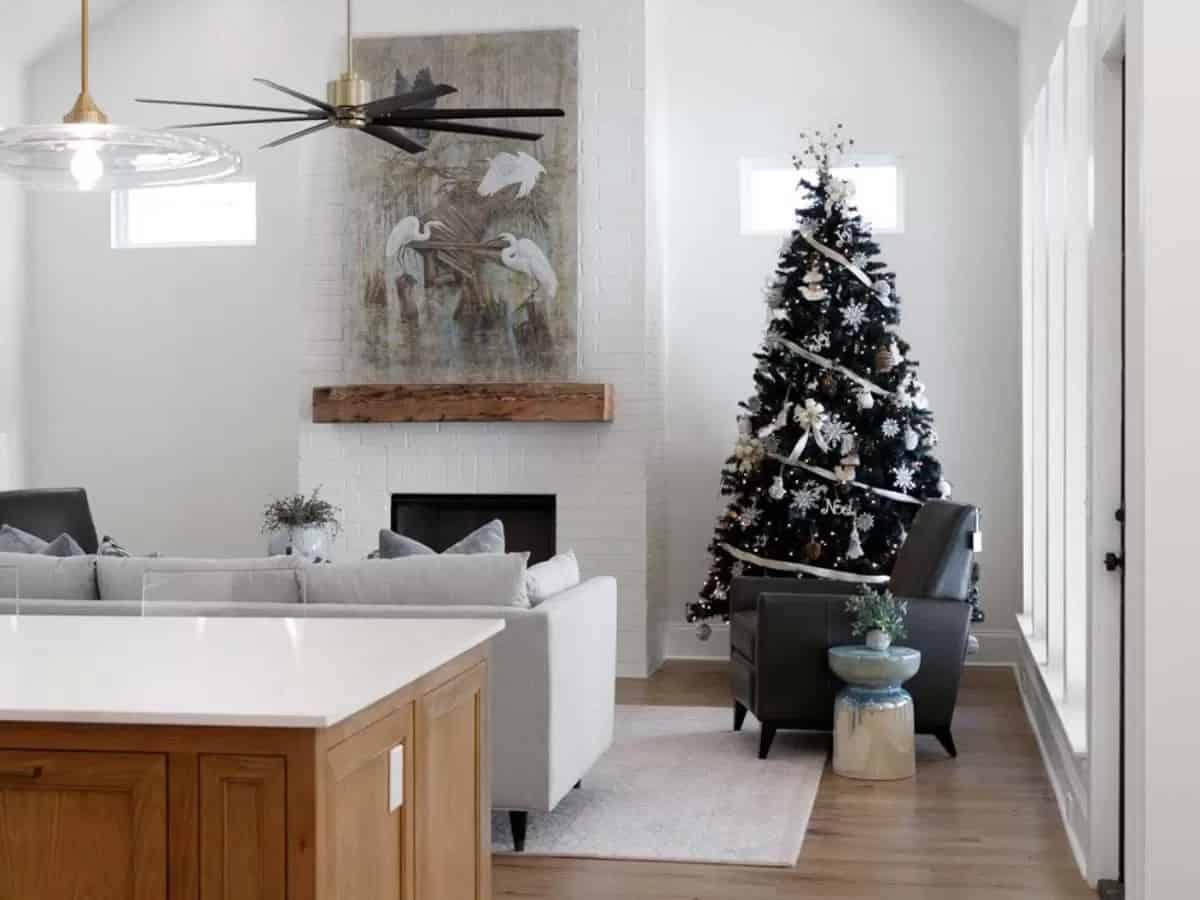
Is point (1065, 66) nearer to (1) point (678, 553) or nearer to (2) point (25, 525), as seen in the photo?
(1) point (678, 553)

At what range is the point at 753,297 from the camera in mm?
8992

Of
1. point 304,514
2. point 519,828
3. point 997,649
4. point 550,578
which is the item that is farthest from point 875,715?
point 304,514

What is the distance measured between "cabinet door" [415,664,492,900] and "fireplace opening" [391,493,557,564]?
5.17 meters

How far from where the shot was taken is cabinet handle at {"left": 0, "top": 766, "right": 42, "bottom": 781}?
2.50m

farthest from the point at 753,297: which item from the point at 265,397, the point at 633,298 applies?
the point at 265,397

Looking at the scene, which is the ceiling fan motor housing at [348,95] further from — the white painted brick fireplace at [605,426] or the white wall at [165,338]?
the white wall at [165,338]

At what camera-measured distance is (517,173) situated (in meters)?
8.62

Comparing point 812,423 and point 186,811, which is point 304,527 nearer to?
point 812,423

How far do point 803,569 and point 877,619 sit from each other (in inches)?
72.0

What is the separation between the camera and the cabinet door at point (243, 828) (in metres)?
2.42

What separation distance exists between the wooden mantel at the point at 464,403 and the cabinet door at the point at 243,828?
5939 millimetres

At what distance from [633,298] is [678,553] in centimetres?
153

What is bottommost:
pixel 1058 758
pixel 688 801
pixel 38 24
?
pixel 688 801

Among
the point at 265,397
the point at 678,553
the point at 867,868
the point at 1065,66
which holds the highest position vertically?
the point at 1065,66
